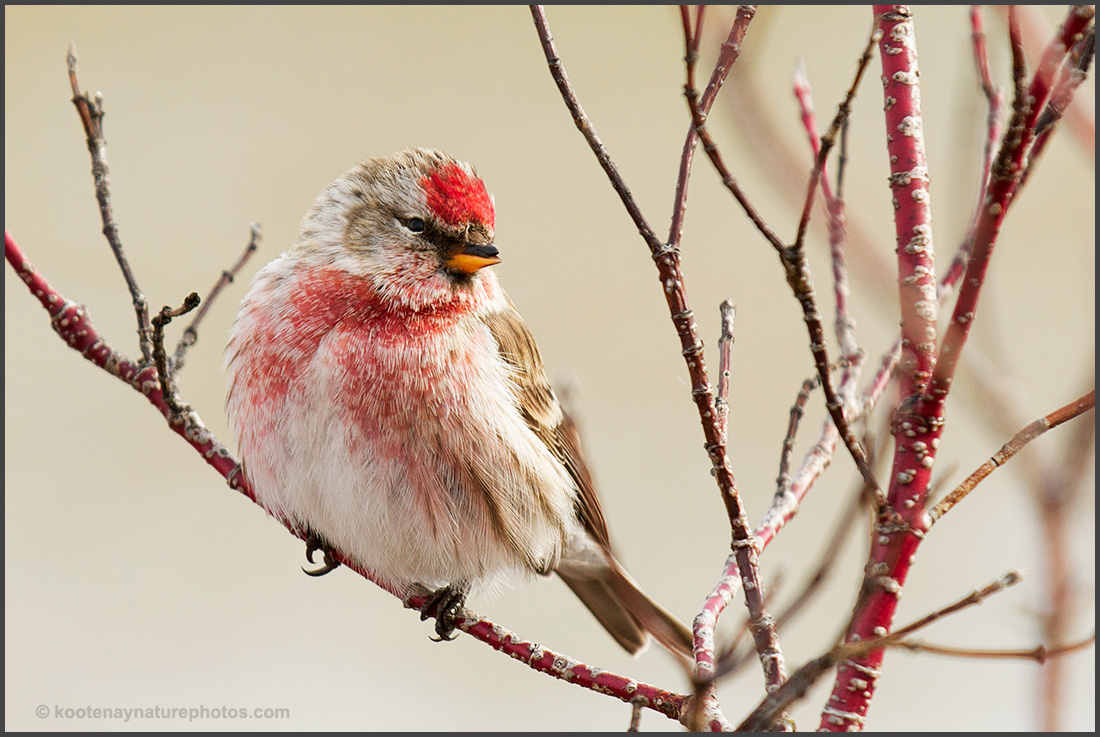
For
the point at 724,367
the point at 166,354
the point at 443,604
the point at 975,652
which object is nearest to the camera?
the point at 975,652

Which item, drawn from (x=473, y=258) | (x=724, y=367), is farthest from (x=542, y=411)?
(x=724, y=367)

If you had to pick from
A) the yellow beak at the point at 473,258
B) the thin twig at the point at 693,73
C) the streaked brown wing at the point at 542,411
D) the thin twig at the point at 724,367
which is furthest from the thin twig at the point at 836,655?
the streaked brown wing at the point at 542,411

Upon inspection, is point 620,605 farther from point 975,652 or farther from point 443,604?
point 975,652

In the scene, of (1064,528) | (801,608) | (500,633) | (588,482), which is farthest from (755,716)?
(588,482)

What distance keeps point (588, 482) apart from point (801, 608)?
2.84m

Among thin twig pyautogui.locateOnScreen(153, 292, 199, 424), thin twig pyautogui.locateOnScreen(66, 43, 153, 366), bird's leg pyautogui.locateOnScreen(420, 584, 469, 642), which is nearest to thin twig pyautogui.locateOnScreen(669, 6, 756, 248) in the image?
thin twig pyautogui.locateOnScreen(153, 292, 199, 424)

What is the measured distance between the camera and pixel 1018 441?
189 centimetres

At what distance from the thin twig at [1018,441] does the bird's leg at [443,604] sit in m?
2.30

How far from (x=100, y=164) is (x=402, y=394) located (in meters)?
1.27

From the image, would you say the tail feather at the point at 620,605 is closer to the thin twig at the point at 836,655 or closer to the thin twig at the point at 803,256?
the thin twig at the point at 803,256

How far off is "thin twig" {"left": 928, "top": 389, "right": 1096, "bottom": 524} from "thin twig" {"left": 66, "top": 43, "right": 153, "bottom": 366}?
2.56 m

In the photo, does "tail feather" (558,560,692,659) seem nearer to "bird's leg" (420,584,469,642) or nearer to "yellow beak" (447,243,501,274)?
"bird's leg" (420,584,469,642)

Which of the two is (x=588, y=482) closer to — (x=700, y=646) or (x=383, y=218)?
(x=383, y=218)

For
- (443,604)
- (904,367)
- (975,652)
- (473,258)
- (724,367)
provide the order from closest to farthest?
(975,652) < (904,367) < (724,367) < (473,258) < (443,604)
